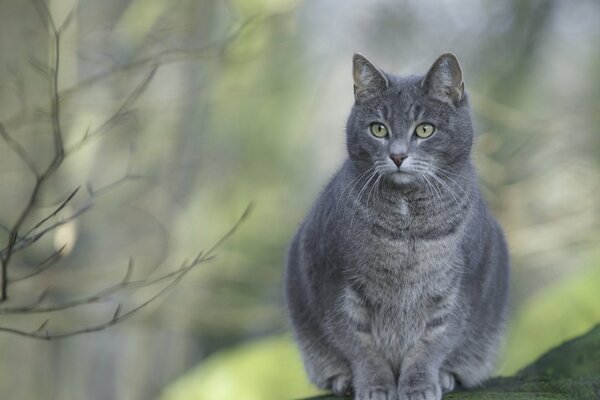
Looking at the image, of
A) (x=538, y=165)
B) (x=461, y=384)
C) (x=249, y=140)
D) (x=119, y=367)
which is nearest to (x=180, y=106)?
(x=249, y=140)

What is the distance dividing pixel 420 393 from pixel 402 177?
80 cm

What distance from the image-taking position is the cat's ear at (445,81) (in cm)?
334

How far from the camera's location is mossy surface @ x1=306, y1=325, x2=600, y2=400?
11.2ft

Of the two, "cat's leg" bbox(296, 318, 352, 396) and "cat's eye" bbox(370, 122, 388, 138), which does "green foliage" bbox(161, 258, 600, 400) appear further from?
"cat's eye" bbox(370, 122, 388, 138)

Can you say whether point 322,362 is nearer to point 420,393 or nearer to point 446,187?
point 420,393

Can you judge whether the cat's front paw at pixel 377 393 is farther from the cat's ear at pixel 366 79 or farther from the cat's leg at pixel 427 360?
the cat's ear at pixel 366 79

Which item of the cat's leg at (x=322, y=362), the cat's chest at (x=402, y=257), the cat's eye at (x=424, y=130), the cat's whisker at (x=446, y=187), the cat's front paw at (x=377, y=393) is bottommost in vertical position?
the cat's front paw at (x=377, y=393)

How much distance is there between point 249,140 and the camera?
289 inches

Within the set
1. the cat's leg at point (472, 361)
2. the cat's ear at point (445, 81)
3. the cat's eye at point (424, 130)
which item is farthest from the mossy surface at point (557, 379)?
the cat's ear at point (445, 81)

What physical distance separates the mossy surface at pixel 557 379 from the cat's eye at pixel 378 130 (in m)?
1.04

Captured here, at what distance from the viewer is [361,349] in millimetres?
3506

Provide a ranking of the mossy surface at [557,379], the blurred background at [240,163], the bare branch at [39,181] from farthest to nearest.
A: the blurred background at [240,163] → the mossy surface at [557,379] → the bare branch at [39,181]

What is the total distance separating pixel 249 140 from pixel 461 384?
392 centimetres

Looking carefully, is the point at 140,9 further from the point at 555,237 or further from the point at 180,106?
the point at 555,237
